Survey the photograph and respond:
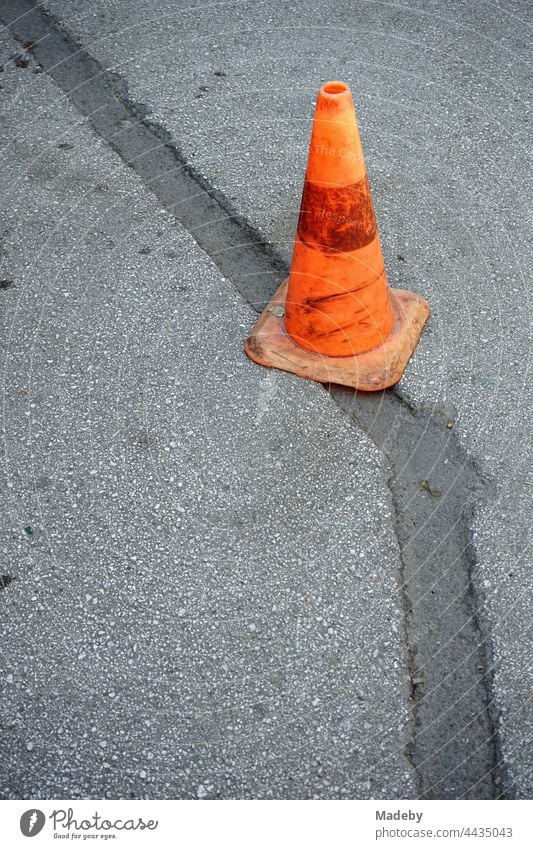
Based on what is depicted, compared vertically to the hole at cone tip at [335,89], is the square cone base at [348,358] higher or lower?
lower

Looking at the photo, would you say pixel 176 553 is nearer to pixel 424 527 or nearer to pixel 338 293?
pixel 424 527

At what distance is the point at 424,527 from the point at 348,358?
0.73 m

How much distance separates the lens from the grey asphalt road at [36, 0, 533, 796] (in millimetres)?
2566

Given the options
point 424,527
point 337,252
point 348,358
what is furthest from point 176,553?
point 337,252

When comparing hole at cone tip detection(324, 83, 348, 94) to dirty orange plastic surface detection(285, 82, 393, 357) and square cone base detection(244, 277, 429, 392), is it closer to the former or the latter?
dirty orange plastic surface detection(285, 82, 393, 357)

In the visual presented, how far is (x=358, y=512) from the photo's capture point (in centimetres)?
257

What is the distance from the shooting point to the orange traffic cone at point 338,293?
2650 millimetres

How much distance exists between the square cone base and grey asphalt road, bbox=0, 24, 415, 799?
0.06 meters

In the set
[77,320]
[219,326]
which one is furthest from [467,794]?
[77,320]

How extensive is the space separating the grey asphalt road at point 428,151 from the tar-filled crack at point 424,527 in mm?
48

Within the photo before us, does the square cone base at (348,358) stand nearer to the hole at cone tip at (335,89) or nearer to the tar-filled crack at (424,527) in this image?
the tar-filled crack at (424,527)

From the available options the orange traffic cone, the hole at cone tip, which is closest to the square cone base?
the orange traffic cone

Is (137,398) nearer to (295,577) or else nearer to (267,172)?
(295,577)

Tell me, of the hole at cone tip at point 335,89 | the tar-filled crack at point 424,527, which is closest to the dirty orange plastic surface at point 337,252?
the hole at cone tip at point 335,89
